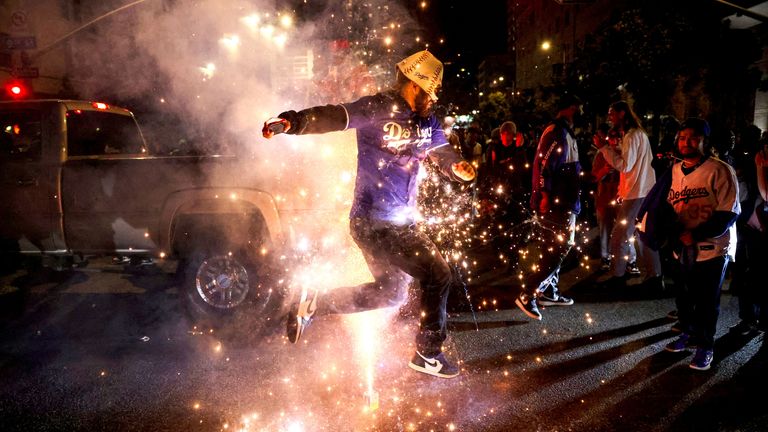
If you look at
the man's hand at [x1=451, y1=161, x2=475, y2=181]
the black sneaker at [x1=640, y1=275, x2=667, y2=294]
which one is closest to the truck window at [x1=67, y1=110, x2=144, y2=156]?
the man's hand at [x1=451, y1=161, x2=475, y2=181]

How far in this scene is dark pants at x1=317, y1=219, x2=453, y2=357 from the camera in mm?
3482

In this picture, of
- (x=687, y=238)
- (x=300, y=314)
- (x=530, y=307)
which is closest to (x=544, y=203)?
(x=530, y=307)

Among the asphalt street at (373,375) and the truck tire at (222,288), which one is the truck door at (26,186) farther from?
the truck tire at (222,288)

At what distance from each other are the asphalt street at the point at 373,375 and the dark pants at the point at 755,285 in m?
0.20

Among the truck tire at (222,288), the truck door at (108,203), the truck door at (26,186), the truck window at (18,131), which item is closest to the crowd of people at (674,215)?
the truck tire at (222,288)

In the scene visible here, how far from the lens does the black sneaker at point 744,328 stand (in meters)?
4.43

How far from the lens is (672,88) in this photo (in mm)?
15789

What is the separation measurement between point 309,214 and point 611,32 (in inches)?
597

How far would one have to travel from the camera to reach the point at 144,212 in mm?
4809

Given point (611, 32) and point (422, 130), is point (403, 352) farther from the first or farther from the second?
point (611, 32)

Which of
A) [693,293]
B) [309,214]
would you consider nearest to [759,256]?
[693,293]

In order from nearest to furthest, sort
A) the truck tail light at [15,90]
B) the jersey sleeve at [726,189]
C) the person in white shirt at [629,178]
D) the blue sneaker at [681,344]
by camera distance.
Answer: the jersey sleeve at [726,189]
the blue sneaker at [681,344]
the person in white shirt at [629,178]
the truck tail light at [15,90]

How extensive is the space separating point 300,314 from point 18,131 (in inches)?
163

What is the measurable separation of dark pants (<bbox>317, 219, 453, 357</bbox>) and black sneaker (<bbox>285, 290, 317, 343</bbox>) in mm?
83
